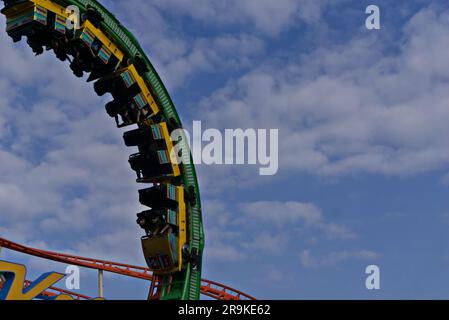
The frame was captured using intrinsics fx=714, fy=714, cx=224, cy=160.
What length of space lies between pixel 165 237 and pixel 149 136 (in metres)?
2.41

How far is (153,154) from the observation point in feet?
55.1

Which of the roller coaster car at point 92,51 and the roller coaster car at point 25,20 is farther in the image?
the roller coaster car at point 92,51

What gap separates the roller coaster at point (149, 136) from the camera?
631 inches

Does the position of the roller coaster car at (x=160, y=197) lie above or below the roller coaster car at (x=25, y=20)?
below

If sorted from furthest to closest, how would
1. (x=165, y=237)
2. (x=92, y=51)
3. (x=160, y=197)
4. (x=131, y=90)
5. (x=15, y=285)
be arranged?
(x=131, y=90) → (x=160, y=197) → (x=165, y=237) → (x=92, y=51) → (x=15, y=285)

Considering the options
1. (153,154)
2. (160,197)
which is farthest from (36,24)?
(160,197)

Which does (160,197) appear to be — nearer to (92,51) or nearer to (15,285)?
(92,51)

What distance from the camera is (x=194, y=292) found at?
16.5m

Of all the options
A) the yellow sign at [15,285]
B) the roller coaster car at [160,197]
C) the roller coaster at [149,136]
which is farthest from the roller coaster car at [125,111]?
the yellow sign at [15,285]

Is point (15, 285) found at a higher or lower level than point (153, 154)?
lower

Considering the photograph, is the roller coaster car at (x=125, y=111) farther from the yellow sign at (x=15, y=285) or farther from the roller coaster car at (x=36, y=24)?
the yellow sign at (x=15, y=285)
